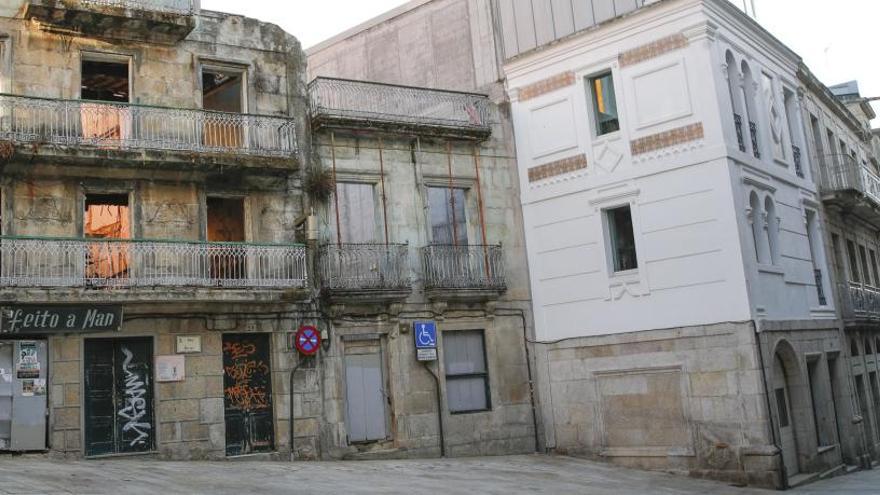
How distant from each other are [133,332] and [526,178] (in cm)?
987

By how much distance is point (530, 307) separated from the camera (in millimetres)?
21031

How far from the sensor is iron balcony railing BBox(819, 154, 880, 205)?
948 inches

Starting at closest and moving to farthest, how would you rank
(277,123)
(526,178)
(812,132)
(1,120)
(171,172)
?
(1,120) → (171,172) → (277,123) → (526,178) → (812,132)

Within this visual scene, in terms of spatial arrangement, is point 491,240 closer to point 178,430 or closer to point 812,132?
point 178,430

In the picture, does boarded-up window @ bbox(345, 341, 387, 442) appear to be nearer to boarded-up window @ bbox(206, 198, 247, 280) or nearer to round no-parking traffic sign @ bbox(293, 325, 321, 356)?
round no-parking traffic sign @ bbox(293, 325, 321, 356)

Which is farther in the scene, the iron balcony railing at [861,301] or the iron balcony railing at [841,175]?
the iron balcony railing at [841,175]

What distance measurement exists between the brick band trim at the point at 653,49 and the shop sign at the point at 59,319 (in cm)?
1202

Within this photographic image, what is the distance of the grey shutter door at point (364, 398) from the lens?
18.5 metres

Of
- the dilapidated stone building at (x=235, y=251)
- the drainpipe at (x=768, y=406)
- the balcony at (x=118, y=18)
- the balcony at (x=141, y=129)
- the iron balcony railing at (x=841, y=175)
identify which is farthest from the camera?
the iron balcony railing at (x=841, y=175)

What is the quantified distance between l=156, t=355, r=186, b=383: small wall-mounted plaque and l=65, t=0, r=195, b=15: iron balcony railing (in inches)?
270

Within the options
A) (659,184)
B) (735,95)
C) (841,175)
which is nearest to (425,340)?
(659,184)

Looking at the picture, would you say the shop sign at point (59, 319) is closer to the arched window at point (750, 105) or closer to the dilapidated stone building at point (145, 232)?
the dilapidated stone building at point (145, 232)

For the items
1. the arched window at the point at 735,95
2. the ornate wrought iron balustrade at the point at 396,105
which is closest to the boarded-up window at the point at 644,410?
the arched window at the point at 735,95

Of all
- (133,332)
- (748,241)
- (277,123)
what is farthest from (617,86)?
(133,332)
